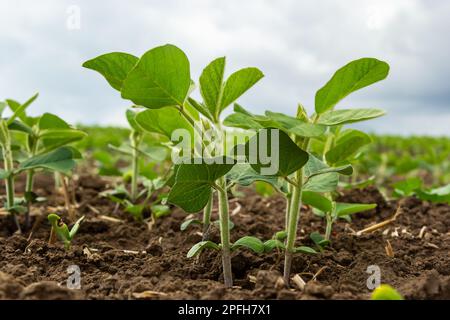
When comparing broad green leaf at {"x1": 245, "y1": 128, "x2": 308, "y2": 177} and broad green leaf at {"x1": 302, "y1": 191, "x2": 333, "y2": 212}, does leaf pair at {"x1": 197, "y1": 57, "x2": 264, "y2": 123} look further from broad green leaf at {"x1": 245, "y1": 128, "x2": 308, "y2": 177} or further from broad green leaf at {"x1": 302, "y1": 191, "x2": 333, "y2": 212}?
broad green leaf at {"x1": 302, "y1": 191, "x2": 333, "y2": 212}

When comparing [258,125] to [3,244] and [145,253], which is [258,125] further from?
[3,244]

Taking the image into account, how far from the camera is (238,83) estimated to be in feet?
4.85

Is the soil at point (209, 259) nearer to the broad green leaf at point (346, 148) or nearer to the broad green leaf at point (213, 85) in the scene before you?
the broad green leaf at point (346, 148)

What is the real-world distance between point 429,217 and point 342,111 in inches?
66.2

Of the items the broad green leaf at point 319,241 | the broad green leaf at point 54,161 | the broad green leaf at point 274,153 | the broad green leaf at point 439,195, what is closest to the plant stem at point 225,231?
the broad green leaf at point 274,153

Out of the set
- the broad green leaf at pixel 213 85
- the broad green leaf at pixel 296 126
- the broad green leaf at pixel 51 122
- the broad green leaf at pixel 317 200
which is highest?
the broad green leaf at pixel 213 85

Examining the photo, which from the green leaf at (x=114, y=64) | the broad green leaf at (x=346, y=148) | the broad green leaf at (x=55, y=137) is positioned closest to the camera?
the green leaf at (x=114, y=64)

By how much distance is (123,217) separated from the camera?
2738 millimetres

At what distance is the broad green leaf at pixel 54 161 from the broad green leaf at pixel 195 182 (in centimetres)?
84

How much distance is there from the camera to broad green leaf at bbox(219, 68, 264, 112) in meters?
1.46

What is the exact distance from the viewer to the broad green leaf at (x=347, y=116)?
1.38m

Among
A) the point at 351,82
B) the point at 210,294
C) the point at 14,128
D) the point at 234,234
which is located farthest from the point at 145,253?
the point at 351,82

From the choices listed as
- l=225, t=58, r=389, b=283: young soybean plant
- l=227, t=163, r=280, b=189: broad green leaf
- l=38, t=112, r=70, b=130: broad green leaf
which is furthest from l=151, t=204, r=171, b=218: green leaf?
l=225, t=58, r=389, b=283: young soybean plant

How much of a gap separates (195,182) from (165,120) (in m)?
0.20
